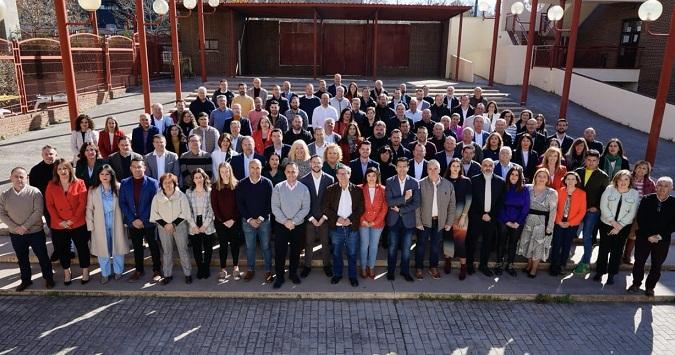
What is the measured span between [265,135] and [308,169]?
5.22 feet

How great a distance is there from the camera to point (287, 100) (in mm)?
10742

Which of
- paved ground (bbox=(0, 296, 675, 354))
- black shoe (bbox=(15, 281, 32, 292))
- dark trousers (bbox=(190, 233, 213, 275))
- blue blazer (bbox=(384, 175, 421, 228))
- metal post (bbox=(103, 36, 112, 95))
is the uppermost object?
metal post (bbox=(103, 36, 112, 95))

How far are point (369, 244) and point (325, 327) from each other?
149cm

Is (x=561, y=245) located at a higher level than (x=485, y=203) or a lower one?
lower

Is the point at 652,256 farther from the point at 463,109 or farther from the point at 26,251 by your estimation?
the point at 26,251

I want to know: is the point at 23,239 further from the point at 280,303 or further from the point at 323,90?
the point at 323,90

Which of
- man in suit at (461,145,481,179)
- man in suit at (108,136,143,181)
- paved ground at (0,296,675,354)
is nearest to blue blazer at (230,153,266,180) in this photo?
man in suit at (108,136,143,181)

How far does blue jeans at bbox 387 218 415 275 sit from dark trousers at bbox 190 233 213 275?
256cm

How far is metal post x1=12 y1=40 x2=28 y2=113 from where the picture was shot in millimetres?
13859

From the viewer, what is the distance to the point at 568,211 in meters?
6.79

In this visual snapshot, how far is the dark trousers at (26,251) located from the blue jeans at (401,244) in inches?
186

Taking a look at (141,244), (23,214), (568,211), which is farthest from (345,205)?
(23,214)

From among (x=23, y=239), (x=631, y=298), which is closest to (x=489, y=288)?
(x=631, y=298)

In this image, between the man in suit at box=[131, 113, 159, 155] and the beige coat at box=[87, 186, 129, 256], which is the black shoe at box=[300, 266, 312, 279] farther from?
the man in suit at box=[131, 113, 159, 155]
